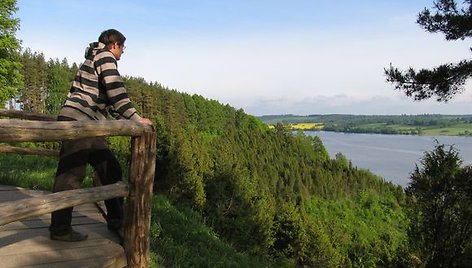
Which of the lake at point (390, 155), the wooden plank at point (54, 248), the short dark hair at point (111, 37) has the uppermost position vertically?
the short dark hair at point (111, 37)

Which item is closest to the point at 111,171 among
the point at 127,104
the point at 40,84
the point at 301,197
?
the point at 127,104

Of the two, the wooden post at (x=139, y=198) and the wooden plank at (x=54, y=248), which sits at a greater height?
the wooden post at (x=139, y=198)

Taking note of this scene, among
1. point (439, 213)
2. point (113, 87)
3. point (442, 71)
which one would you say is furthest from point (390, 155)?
point (113, 87)

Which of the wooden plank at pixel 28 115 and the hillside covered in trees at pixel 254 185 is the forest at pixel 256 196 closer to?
the hillside covered in trees at pixel 254 185

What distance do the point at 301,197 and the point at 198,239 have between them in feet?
273

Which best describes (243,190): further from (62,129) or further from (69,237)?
(62,129)

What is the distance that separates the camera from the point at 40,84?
73125mm

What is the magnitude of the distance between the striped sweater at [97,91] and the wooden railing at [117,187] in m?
0.29

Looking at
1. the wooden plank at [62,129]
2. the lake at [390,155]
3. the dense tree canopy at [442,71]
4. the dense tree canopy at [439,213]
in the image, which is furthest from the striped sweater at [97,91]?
the lake at [390,155]

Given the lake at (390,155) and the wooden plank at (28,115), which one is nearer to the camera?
the wooden plank at (28,115)

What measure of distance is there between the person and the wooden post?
23 centimetres

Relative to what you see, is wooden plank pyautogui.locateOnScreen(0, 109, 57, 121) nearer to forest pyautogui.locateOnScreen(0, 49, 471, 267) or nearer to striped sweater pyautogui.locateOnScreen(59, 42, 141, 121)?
forest pyautogui.locateOnScreen(0, 49, 471, 267)

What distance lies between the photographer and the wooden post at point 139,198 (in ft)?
12.7

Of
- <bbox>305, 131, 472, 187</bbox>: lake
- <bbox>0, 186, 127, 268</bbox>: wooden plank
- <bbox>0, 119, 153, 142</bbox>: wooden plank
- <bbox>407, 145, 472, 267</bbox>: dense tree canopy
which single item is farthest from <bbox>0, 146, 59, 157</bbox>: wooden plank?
<bbox>305, 131, 472, 187</bbox>: lake
